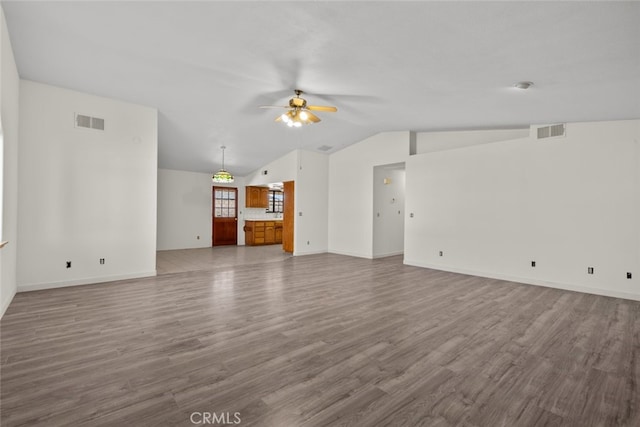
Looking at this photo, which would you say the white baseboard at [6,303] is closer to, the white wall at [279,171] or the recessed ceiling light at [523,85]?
the white wall at [279,171]

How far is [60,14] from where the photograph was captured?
305 centimetres

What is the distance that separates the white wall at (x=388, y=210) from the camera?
830 centimetres

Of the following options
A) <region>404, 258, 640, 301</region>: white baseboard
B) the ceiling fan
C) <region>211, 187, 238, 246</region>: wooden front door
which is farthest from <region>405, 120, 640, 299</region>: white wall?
<region>211, 187, 238, 246</region>: wooden front door

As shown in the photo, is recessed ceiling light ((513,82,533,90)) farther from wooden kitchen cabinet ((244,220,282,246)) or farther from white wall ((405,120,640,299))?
wooden kitchen cabinet ((244,220,282,246))

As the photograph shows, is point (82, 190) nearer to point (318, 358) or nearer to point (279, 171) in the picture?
point (318, 358)

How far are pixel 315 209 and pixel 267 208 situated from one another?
3.21 meters

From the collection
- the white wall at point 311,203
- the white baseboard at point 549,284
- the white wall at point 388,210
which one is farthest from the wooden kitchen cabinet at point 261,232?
the white baseboard at point 549,284

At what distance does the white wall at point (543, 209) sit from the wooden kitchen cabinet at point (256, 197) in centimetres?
607

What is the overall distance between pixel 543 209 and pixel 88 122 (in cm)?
796

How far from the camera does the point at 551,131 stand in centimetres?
526

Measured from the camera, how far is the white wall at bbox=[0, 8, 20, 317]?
3.33 metres

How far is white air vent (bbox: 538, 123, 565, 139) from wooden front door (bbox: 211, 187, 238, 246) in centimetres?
916

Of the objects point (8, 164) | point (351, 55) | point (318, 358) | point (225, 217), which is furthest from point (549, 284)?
point (225, 217)

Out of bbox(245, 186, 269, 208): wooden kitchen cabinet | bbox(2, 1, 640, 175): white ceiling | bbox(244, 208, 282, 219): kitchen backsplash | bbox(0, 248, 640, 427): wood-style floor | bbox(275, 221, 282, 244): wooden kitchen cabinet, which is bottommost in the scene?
bbox(0, 248, 640, 427): wood-style floor
